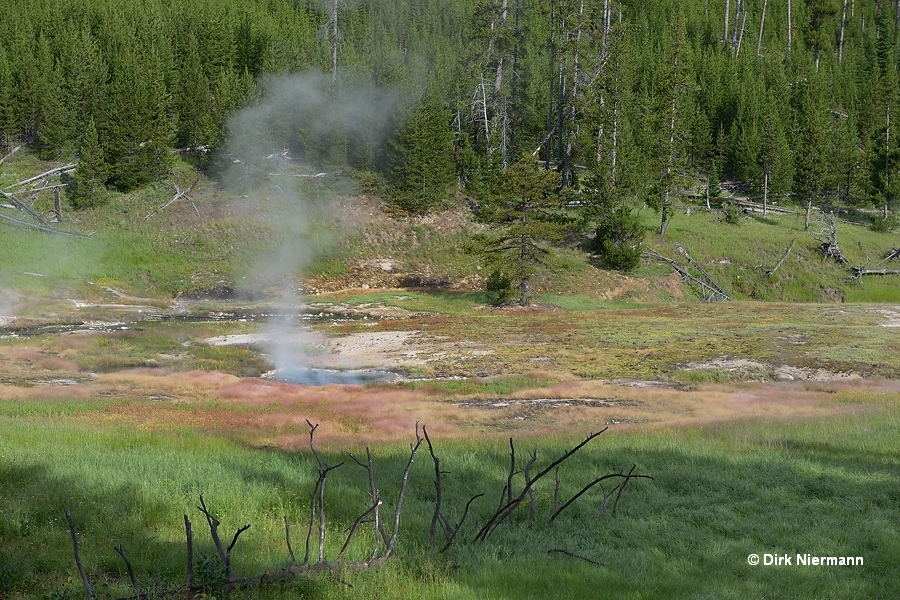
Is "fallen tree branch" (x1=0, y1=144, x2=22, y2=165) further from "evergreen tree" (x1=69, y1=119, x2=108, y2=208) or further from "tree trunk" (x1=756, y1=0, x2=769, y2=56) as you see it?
"tree trunk" (x1=756, y1=0, x2=769, y2=56)

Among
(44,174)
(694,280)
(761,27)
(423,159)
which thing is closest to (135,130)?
(44,174)

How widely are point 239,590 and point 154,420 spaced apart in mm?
12663

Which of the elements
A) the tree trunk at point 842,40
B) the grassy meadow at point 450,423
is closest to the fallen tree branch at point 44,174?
the grassy meadow at point 450,423

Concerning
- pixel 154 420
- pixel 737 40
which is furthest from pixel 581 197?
pixel 737 40

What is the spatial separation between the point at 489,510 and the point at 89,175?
5580 centimetres

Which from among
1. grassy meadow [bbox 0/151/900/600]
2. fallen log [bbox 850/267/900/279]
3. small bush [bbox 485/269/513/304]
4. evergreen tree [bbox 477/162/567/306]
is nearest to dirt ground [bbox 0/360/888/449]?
grassy meadow [bbox 0/151/900/600]

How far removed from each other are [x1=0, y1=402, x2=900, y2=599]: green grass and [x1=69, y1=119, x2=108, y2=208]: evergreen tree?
47.0m

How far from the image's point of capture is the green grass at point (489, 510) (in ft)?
25.1

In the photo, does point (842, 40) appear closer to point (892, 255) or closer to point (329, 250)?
point (892, 255)

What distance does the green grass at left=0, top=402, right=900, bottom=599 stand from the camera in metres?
7.64

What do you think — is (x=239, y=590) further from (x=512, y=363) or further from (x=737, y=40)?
(x=737, y=40)

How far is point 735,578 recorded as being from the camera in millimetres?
7988

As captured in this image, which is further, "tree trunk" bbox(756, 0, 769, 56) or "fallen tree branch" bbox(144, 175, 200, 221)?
"tree trunk" bbox(756, 0, 769, 56)

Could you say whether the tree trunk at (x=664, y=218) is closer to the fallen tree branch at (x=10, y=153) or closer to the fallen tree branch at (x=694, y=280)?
the fallen tree branch at (x=694, y=280)
